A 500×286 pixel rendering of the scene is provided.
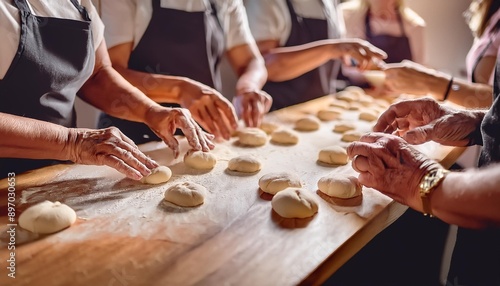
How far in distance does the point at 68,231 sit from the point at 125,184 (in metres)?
0.30

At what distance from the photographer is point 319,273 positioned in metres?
0.99

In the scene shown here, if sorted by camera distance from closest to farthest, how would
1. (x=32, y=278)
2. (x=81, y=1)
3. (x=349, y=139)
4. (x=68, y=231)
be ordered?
(x=32, y=278), (x=68, y=231), (x=81, y=1), (x=349, y=139)

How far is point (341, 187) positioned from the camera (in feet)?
4.40

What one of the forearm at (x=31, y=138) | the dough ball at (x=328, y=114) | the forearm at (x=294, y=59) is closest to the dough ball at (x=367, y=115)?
the dough ball at (x=328, y=114)

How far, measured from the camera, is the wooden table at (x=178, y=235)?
0.96 m

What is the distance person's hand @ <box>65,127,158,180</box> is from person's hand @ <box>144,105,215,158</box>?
0.28 meters

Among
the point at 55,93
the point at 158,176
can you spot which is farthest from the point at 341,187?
the point at 55,93

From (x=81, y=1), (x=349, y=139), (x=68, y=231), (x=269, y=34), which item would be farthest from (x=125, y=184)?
(x=269, y=34)

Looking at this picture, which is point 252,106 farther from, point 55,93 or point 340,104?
point 55,93

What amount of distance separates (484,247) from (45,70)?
A: 133 centimetres

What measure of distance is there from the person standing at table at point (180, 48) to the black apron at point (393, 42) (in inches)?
52.9

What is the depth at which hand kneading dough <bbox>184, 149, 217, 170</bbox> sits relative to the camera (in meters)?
1.56

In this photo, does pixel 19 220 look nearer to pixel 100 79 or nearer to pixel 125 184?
pixel 125 184

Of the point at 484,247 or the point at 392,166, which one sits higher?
the point at 392,166
